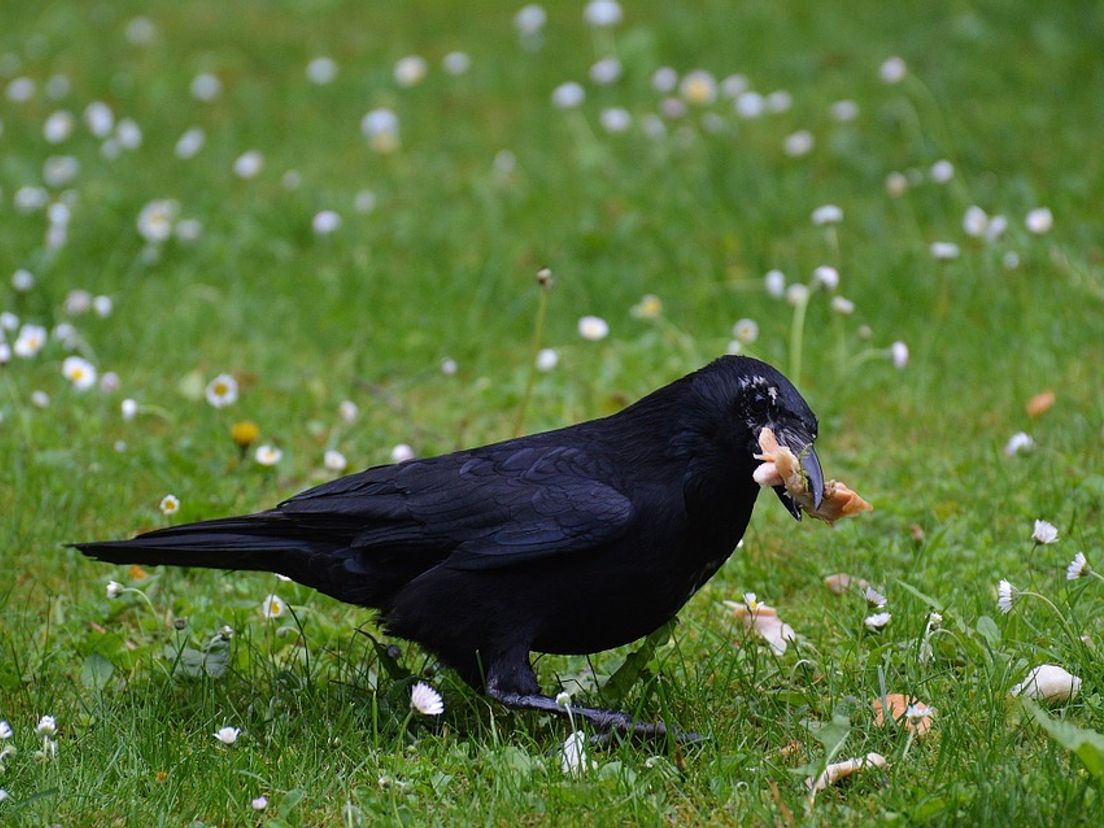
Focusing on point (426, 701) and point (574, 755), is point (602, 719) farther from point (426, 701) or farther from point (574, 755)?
point (426, 701)

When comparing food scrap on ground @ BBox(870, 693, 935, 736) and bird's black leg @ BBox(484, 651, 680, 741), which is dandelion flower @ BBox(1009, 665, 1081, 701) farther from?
bird's black leg @ BBox(484, 651, 680, 741)

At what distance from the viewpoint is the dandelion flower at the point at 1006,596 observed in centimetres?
365

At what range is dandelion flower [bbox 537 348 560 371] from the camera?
558 cm

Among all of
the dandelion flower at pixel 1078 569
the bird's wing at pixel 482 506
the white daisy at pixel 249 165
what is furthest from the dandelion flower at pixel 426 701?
the white daisy at pixel 249 165

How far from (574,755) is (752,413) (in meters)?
0.84

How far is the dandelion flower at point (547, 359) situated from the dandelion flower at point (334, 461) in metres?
0.83

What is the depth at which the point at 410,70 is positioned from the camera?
8148 mm

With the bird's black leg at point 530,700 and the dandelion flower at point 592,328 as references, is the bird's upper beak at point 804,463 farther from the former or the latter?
the dandelion flower at point 592,328

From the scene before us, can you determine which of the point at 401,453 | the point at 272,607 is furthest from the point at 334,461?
the point at 272,607

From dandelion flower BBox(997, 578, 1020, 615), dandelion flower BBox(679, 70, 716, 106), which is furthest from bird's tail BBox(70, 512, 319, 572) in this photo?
dandelion flower BBox(679, 70, 716, 106)

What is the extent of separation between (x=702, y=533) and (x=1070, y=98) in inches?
192

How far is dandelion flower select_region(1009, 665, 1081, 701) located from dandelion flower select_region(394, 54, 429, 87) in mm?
5485

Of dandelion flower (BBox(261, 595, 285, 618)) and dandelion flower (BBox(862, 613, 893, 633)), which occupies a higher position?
dandelion flower (BBox(862, 613, 893, 633))

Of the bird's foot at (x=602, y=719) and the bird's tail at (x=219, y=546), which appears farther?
the bird's tail at (x=219, y=546)
